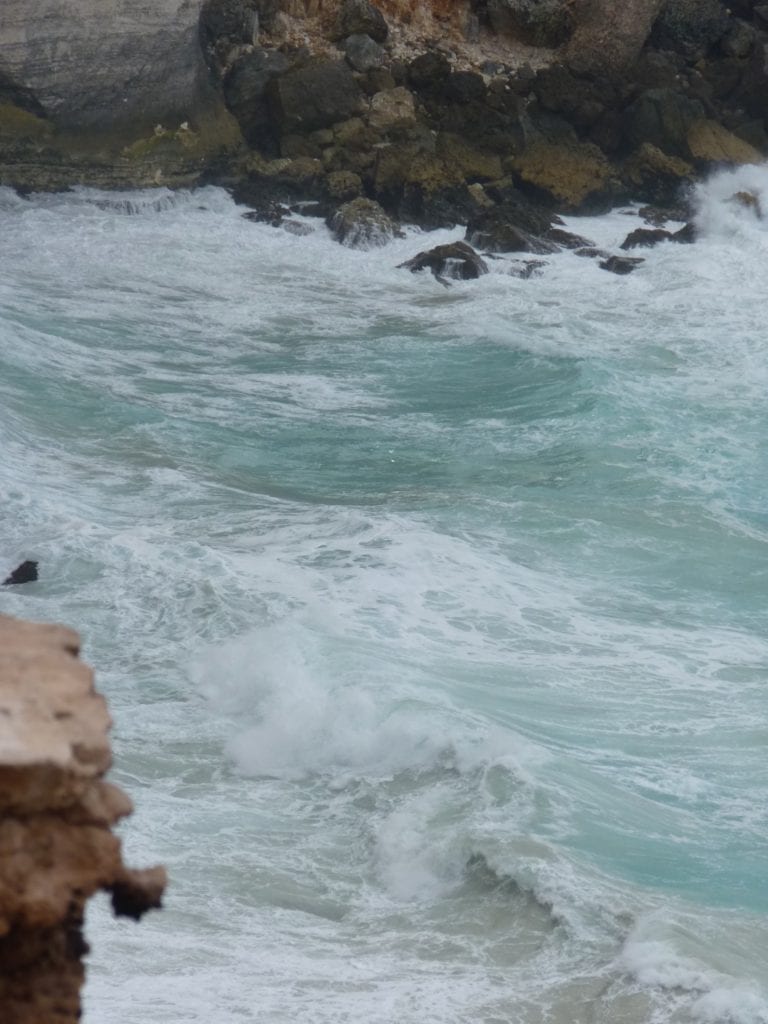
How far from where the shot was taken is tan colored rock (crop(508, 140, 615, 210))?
2298 cm

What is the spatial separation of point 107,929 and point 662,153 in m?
19.9

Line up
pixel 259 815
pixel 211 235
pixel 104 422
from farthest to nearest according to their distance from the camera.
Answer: pixel 211 235 < pixel 104 422 < pixel 259 815

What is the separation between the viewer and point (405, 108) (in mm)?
23234

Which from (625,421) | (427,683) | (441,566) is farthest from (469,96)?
(427,683)

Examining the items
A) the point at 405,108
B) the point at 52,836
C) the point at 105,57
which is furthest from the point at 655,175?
the point at 52,836

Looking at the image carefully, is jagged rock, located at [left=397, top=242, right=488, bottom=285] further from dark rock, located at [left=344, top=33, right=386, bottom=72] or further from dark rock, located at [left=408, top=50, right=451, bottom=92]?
dark rock, located at [left=344, top=33, right=386, bottom=72]

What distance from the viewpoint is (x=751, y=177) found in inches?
950

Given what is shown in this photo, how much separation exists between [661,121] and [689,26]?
244 cm

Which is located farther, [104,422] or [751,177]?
[751,177]

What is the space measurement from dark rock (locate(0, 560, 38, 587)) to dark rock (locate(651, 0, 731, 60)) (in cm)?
1868

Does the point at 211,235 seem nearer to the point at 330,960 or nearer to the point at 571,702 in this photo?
the point at 571,702

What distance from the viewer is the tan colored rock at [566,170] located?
2298 centimetres

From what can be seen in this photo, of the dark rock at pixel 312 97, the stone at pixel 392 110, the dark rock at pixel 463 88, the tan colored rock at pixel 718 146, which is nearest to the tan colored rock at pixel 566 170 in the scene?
the dark rock at pixel 463 88

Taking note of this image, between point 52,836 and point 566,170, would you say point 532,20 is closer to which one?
point 566,170
